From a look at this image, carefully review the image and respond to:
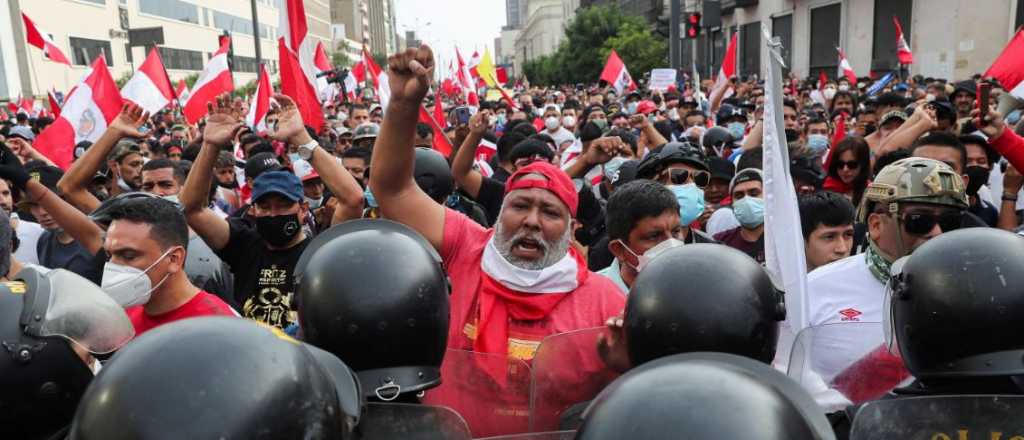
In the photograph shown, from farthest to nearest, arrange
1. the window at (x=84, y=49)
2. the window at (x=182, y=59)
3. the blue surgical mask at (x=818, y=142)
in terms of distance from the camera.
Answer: the window at (x=182, y=59) → the window at (x=84, y=49) → the blue surgical mask at (x=818, y=142)

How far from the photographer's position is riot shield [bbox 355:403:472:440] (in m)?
1.79

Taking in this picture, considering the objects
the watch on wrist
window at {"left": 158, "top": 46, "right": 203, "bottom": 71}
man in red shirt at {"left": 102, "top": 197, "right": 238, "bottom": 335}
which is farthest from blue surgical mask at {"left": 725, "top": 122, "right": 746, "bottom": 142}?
window at {"left": 158, "top": 46, "right": 203, "bottom": 71}

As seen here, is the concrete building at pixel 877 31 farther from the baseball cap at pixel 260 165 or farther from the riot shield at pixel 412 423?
the riot shield at pixel 412 423

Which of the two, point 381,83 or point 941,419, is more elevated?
point 381,83

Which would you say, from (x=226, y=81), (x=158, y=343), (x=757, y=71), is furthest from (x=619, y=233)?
(x=757, y=71)

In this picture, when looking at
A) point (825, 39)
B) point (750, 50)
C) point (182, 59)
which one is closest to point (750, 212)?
point (825, 39)

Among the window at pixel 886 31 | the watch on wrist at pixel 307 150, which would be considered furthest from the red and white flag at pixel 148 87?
the window at pixel 886 31

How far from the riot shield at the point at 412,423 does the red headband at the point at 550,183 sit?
1.36 m

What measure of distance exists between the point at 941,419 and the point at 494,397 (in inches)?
41.8

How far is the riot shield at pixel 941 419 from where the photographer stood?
5.66ft

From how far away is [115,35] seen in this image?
4675cm

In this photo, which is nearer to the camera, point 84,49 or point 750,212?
point 750,212

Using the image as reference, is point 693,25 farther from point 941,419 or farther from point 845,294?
Result: point 941,419

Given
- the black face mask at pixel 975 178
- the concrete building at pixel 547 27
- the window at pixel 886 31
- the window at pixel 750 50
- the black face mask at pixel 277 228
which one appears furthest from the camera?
the concrete building at pixel 547 27
